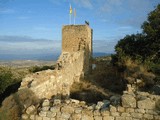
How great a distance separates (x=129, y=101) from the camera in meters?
7.64

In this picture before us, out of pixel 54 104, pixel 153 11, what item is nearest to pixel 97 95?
pixel 54 104

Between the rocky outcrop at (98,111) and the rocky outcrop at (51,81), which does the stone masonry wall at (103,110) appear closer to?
the rocky outcrop at (98,111)

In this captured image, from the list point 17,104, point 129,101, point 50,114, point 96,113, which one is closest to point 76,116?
point 96,113

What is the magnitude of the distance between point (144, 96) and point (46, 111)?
291cm

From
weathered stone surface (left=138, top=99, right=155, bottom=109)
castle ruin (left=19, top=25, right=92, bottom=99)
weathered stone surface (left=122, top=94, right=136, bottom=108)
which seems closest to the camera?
weathered stone surface (left=138, top=99, right=155, bottom=109)

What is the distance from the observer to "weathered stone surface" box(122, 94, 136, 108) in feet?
25.0

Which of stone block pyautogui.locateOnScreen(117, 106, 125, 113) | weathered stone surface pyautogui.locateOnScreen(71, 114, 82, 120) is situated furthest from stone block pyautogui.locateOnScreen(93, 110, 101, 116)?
stone block pyautogui.locateOnScreen(117, 106, 125, 113)

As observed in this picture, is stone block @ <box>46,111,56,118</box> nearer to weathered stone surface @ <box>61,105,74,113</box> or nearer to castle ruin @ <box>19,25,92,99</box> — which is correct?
weathered stone surface @ <box>61,105,74,113</box>

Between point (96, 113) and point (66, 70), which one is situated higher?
point (66, 70)

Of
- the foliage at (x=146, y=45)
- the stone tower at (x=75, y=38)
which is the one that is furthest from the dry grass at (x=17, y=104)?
the stone tower at (x=75, y=38)

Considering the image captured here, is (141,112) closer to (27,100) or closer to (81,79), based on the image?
(27,100)

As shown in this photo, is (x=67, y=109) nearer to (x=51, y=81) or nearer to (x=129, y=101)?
(x=129, y=101)

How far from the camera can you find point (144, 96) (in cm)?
778

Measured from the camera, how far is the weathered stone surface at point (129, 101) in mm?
7625
